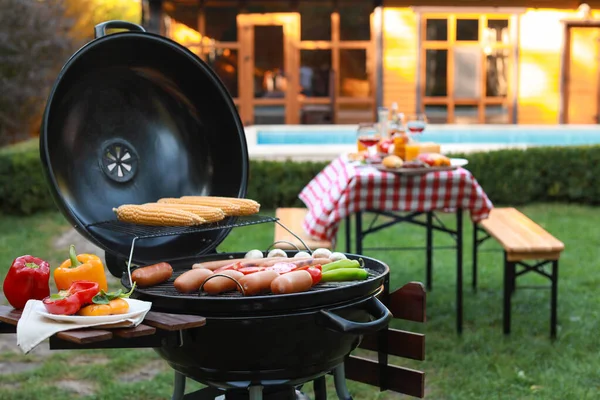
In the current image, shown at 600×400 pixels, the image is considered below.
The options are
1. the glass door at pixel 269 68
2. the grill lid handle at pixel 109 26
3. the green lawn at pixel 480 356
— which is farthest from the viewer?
the glass door at pixel 269 68

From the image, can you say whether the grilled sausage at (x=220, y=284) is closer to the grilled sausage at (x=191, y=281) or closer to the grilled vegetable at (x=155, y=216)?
the grilled sausage at (x=191, y=281)

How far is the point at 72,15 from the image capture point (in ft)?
57.8

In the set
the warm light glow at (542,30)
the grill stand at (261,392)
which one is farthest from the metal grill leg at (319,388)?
the warm light glow at (542,30)

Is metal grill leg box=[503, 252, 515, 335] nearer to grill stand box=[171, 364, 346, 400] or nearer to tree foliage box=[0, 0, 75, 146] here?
grill stand box=[171, 364, 346, 400]

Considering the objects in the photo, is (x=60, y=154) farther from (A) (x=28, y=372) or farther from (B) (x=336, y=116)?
(B) (x=336, y=116)

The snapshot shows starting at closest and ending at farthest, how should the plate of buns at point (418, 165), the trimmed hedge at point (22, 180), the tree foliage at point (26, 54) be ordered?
the plate of buns at point (418, 165)
the trimmed hedge at point (22, 180)
the tree foliage at point (26, 54)

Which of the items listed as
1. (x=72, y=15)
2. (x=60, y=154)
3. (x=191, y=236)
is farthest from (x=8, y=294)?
(x=72, y=15)

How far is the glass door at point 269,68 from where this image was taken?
49.9ft

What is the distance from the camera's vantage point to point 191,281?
2.43 meters

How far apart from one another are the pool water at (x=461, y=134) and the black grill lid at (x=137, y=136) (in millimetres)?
10517

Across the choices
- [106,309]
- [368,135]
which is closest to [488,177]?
[368,135]

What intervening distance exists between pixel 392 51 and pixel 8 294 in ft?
45.0

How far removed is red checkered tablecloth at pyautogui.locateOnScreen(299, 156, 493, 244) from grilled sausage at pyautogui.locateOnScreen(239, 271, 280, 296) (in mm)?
2216

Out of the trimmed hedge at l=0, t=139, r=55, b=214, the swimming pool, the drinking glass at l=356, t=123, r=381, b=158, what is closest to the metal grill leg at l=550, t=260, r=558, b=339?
the drinking glass at l=356, t=123, r=381, b=158
